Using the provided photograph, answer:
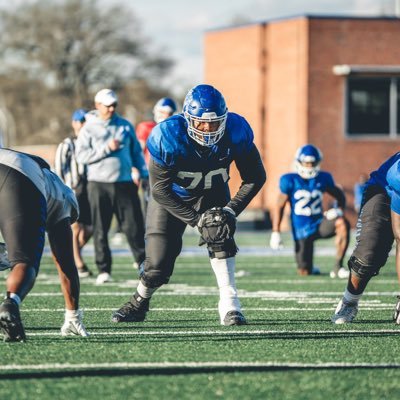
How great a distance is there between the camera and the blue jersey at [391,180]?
6617 mm

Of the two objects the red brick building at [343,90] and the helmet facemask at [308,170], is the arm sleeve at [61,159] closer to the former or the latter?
the helmet facemask at [308,170]

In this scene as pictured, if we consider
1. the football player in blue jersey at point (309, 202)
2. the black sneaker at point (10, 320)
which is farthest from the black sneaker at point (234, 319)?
the football player in blue jersey at point (309, 202)

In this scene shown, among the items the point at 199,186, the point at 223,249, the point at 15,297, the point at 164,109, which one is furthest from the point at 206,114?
the point at 164,109

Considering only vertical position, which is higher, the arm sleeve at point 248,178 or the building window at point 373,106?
the building window at point 373,106

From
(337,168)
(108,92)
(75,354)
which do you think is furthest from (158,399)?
(337,168)

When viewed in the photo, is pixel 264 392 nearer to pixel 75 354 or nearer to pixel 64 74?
pixel 75 354

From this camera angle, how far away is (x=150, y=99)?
45188 millimetres

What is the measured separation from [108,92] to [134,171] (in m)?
0.99

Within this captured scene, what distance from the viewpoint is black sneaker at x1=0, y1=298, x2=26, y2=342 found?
5422mm

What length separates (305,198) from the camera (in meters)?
12.1

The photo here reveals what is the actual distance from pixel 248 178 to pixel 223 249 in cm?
49

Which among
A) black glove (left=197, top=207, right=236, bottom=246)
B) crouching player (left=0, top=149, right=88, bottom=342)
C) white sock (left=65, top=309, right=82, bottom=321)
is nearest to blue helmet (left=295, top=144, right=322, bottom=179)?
black glove (left=197, top=207, right=236, bottom=246)

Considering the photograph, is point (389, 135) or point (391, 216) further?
point (389, 135)

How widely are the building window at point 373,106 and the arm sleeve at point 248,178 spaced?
20.4m
